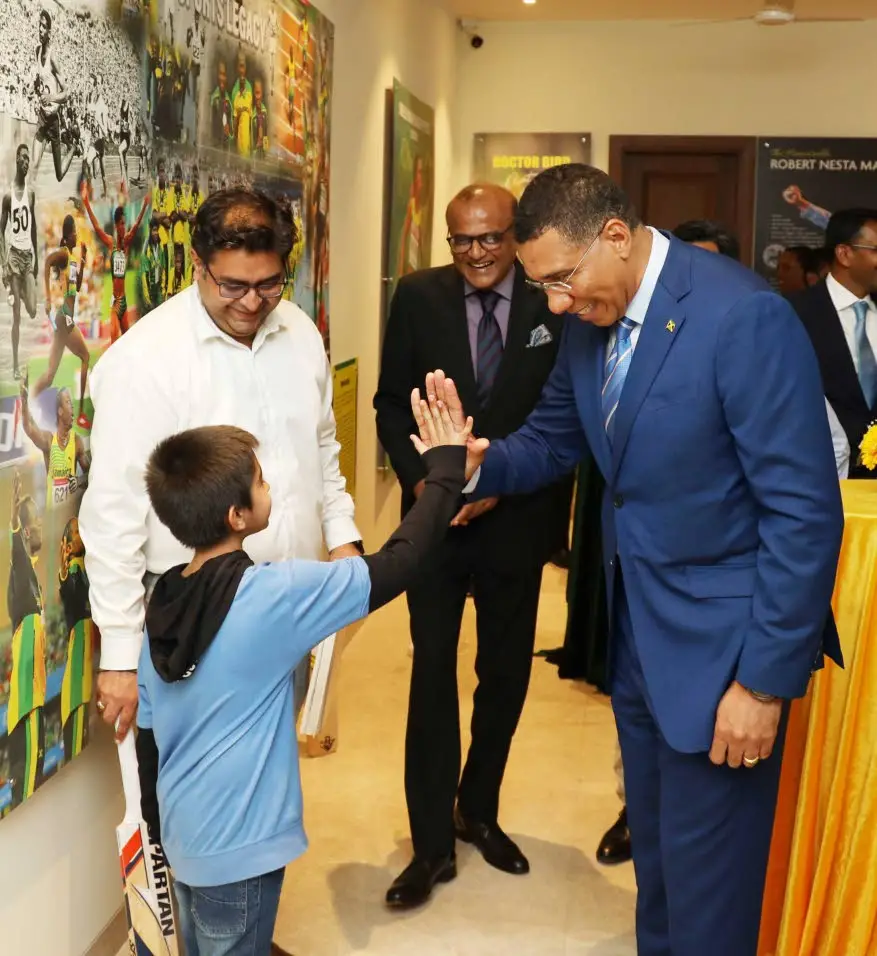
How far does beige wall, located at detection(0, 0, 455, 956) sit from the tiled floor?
54 cm

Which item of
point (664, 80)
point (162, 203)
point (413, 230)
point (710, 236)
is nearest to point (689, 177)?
point (664, 80)

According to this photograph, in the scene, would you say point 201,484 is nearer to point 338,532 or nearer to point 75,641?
point 75,641

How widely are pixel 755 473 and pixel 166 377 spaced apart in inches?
40.4

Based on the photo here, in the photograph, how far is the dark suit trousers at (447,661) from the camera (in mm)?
2885

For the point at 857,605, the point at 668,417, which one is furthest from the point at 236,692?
the point at 857,605

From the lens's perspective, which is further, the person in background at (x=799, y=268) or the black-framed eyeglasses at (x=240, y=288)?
the person in background at (x=799, y=268)

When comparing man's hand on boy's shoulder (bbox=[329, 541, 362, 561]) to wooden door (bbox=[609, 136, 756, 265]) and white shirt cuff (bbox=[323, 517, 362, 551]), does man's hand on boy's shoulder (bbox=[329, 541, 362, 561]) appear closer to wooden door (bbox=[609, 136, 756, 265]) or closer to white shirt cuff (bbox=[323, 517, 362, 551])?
white shirt cuff (bbox=[323, 517, 362, 551])

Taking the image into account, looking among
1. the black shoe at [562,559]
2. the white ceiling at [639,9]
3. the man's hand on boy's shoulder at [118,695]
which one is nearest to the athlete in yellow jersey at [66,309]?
the man's hand on boy's shoulder at [118,695]

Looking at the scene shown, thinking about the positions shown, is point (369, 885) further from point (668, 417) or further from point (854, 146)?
point (854, 146)

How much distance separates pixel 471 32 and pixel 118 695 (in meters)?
6.14

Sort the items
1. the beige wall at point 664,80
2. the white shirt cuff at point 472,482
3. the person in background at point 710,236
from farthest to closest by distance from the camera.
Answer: the beige wall at point 664,80 < the person in background at point 710,236 < the white shirt cuff at point 472,482

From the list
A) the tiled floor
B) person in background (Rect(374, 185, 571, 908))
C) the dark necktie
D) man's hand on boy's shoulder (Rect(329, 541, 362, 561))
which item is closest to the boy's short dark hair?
man's hand on boy's shoulder (Rect(329, 541, 362, 561))

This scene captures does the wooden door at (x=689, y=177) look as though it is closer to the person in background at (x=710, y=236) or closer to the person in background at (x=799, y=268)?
the person in background at (x=799, y=268)

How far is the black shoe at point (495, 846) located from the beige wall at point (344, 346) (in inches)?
37.1
